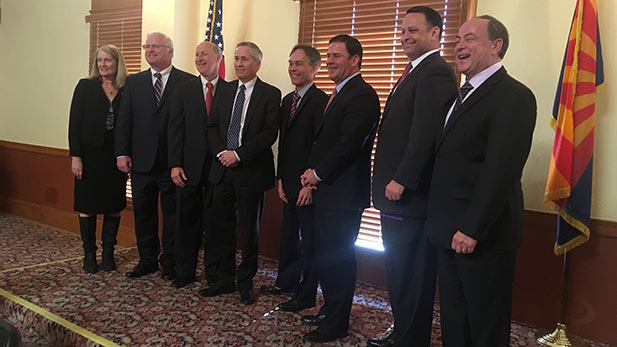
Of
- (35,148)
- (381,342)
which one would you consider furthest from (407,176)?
(35,148)

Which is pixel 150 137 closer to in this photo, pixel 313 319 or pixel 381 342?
pixel 313 319

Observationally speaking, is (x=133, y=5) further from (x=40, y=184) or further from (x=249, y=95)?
(x=249, y=95)

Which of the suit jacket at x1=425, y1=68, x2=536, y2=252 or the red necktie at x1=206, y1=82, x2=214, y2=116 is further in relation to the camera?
the red necktie at x1=206, y1=82, x2=214, y2=116

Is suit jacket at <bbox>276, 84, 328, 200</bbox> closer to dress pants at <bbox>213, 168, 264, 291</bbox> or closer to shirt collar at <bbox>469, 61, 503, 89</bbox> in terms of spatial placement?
dress pants at <bbox>213, 168, 264, 291</bbox>

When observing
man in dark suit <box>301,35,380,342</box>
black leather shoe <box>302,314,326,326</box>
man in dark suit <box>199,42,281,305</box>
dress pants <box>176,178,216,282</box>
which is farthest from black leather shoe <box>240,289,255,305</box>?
man in dark suit <box>301,35,380,342</box>

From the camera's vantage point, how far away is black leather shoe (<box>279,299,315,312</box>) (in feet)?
9.39

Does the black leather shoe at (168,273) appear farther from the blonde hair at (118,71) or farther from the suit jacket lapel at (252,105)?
the blonde hair at (118,71)

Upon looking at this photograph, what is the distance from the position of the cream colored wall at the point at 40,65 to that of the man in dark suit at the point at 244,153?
10.2 ft

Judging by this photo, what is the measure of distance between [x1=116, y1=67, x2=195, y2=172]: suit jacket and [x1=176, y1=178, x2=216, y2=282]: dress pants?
318 millimetres

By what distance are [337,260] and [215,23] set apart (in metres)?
2.40

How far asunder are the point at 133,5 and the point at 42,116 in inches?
72.7

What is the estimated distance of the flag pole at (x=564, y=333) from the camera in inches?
102

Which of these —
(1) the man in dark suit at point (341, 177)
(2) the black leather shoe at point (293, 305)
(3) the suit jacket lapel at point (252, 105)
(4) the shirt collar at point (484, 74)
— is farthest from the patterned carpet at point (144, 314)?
(4) the shirt collar at point (484, 74)

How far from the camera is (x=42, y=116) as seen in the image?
5656 millimetres
